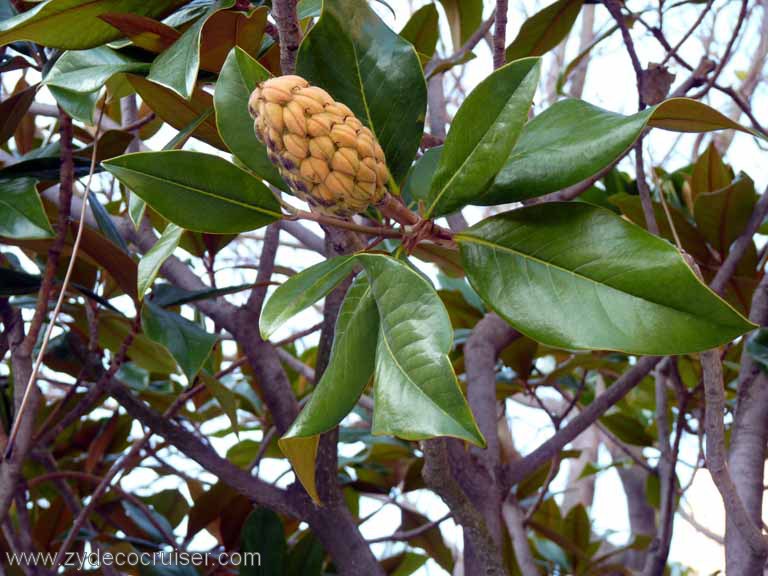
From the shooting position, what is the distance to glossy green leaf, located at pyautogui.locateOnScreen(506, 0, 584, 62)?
0.94 m

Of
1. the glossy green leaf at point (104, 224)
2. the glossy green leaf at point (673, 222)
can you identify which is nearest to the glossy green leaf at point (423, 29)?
the glossy green leaf at point (673, 222)

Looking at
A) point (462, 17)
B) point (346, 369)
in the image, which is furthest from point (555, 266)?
point (462, 17)

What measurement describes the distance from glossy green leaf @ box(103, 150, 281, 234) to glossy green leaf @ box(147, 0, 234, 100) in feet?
0.17

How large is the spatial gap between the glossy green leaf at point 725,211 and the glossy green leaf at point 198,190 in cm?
69

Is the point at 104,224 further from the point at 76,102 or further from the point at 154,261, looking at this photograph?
the point at 154,261

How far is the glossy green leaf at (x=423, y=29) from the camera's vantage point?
3.21 feet

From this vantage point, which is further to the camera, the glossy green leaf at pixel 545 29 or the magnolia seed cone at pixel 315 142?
the glossy green leaf at pixel 545 29

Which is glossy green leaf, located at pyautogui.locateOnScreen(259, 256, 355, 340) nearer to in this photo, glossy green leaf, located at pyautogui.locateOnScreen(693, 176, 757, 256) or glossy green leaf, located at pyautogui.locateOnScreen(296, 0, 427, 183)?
glossy green leaf, located at pyautogui.locateOnScreen(296, 0, 427, 183)

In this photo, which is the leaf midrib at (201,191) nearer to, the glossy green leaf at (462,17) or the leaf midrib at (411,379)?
the leaf midrib at (411,379)

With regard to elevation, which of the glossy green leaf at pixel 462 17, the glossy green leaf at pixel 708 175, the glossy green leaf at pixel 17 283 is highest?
the glossy green leaf at pixel 462 17

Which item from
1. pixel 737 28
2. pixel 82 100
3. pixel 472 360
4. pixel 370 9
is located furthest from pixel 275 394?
pixel 737 28

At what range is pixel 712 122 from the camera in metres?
0.54

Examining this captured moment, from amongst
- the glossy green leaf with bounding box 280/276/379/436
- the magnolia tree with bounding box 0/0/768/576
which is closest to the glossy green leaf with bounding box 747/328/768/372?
the magnolia tree with bounding box 0/0/768/576

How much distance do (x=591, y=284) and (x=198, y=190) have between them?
236mm
